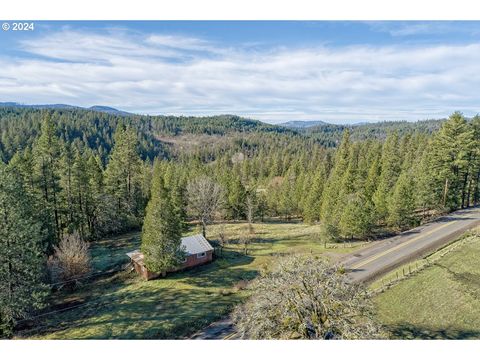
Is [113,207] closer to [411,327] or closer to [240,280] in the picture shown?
[240,280]

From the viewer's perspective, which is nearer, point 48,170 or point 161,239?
point 161,239

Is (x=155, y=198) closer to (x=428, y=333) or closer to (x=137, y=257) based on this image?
(x=137, y=257)

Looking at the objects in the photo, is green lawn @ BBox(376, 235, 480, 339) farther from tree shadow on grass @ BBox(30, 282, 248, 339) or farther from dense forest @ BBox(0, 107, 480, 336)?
dense forest @ BBox(0, 107, 480, 336)

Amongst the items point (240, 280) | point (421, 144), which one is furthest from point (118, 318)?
point (421, 144)

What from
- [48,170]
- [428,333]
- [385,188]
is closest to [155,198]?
[48,170]

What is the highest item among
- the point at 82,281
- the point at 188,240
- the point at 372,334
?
the point at 372,334

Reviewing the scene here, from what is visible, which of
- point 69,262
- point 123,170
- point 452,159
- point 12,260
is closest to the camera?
point 12,260
